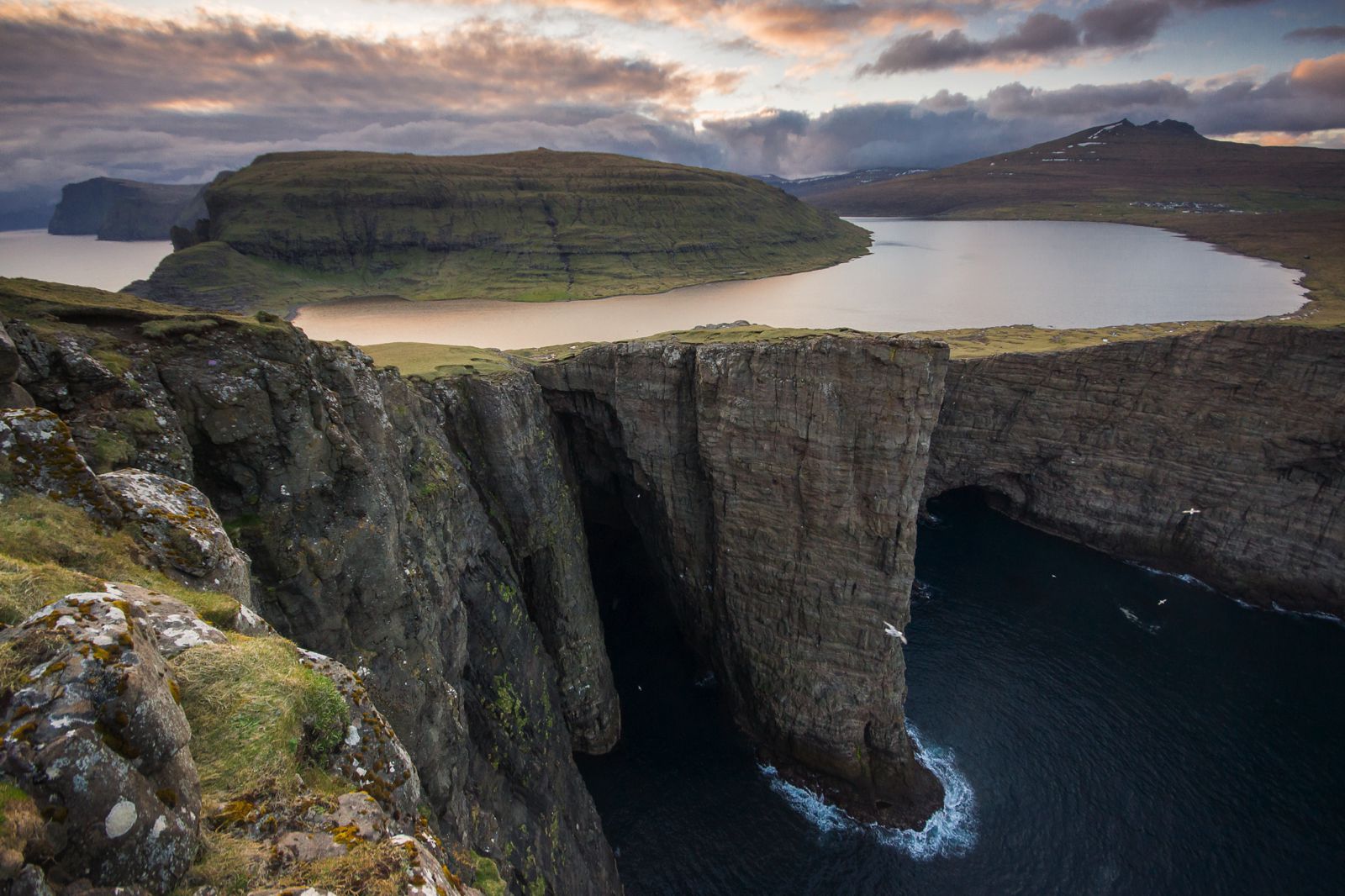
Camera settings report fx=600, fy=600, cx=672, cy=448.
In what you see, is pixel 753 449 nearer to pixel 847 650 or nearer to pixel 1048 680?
pixel 847 650

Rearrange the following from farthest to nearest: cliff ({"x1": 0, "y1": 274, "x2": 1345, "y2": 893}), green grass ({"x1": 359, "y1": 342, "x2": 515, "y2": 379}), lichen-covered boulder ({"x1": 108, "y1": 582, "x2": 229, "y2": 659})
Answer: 1. green grass ({"x1": 359, "y1": 342, "x2": 515, "y2": 379})
2. cliff ({"x1": 0, "y1": 274, "x2": 1345, "y2": 893})
3. lichen-covered boulder ({"x1": 108, "y1": 582, "x2": 229, "y2": 659})

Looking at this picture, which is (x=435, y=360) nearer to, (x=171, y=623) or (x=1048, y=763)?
(x=171, y=623)

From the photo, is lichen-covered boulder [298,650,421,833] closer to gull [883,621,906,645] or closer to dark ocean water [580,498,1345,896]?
dark ocean water [580,498,1345,896]

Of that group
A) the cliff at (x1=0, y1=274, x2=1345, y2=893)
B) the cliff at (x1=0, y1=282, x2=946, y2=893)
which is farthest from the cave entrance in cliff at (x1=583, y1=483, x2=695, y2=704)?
the cliff at (x1=0, y1=282, x2=946, y2=893)

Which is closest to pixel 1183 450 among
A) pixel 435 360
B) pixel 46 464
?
pixel 435 360

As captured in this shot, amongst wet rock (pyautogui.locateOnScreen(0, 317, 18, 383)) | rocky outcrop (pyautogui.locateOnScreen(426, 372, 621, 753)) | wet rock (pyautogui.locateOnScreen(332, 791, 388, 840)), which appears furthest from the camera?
rocky outcrop (pyautogui.locateOnScreen(426, 372, 621, 753))

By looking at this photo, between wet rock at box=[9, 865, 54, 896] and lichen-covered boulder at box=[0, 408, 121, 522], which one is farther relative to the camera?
lichen-covered boulder at box=[0, 408, 121, 522]

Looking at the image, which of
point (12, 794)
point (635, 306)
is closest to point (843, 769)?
point (12, 794)
